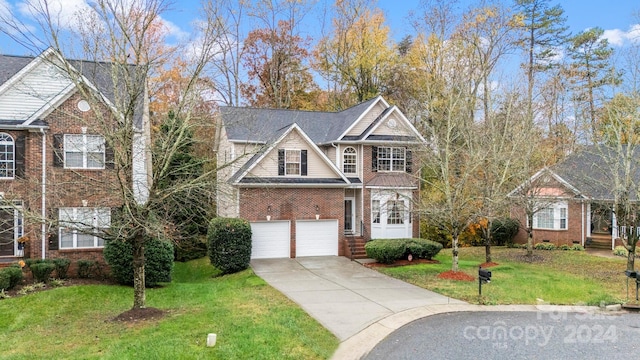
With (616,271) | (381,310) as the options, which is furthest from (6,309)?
(616,271)

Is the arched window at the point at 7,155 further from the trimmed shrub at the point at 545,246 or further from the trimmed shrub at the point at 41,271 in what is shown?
the trimmed shrub at the point at 545,246

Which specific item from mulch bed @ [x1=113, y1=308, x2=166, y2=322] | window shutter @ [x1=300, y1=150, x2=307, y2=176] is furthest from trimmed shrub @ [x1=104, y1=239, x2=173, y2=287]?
window shutter @ [x1=300, y1=150, x2=307, y2=176]

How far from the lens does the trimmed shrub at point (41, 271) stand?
14.8 m

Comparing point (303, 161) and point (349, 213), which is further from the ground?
point (303, 161)

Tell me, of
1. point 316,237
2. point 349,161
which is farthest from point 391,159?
point 316,237

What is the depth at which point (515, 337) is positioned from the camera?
31.8 ft

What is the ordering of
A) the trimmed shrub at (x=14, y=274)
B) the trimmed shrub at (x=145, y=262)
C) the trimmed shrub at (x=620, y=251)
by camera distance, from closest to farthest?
the trimmed shrub at (x=14, y=274)
the trimmed shrub at (x=145, y=262)
the trimmed shrub at (x=620, y=251)

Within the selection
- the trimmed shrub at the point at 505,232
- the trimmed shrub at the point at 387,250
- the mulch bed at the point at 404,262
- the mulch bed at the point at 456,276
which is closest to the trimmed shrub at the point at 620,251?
the trimmed shrub at the point at 505,232

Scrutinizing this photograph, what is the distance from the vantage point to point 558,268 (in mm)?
19125

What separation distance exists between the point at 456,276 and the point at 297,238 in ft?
26.3

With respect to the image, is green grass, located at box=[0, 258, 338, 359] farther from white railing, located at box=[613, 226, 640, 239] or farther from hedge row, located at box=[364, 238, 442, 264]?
white railing, located at box=[613, 226, 640, 239]

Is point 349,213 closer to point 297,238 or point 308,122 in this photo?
point 297,238

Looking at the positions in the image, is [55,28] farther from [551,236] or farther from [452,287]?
[551,236]

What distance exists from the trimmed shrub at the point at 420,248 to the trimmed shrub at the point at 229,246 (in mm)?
7079
